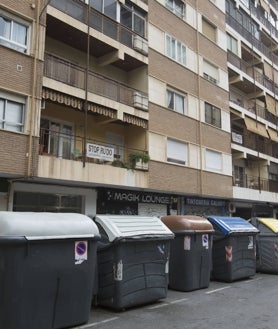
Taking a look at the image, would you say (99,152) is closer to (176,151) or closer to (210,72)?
(176,151)

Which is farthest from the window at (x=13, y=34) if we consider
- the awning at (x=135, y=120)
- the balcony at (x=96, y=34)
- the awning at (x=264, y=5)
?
the awning at (x=264, y=5)

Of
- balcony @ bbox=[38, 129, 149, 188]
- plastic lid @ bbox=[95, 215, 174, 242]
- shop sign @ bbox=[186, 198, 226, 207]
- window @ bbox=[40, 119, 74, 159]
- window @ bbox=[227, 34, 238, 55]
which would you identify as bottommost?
plastic lid @ bbox=[95, 215, 174, 242]

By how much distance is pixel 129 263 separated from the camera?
8.39m

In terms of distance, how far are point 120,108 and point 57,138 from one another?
2.62 m

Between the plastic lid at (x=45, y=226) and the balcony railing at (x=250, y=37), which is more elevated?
the balcony railing at (x=250, y=37)

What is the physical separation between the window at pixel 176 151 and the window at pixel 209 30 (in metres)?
7.47

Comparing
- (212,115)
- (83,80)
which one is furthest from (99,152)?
(212,115)

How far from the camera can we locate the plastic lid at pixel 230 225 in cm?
1241

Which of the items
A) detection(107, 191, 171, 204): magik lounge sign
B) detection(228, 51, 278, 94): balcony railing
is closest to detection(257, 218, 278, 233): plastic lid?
detection(107, 191, 171, 204): magik lounge sign

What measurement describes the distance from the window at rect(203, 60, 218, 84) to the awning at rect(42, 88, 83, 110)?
10062 mm

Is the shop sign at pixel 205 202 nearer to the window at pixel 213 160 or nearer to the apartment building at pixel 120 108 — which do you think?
the apartment building at pixel 120 108

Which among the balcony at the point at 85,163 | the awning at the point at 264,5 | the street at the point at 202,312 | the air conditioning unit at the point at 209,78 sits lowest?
the street at the point at 202,312

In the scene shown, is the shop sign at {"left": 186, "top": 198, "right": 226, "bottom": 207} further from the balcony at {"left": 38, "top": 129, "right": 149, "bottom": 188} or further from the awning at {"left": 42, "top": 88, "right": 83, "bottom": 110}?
the awning at {"left": 42, "top": 88, "right": 83, "bottom": 110}

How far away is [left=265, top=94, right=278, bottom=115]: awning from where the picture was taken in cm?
3042
